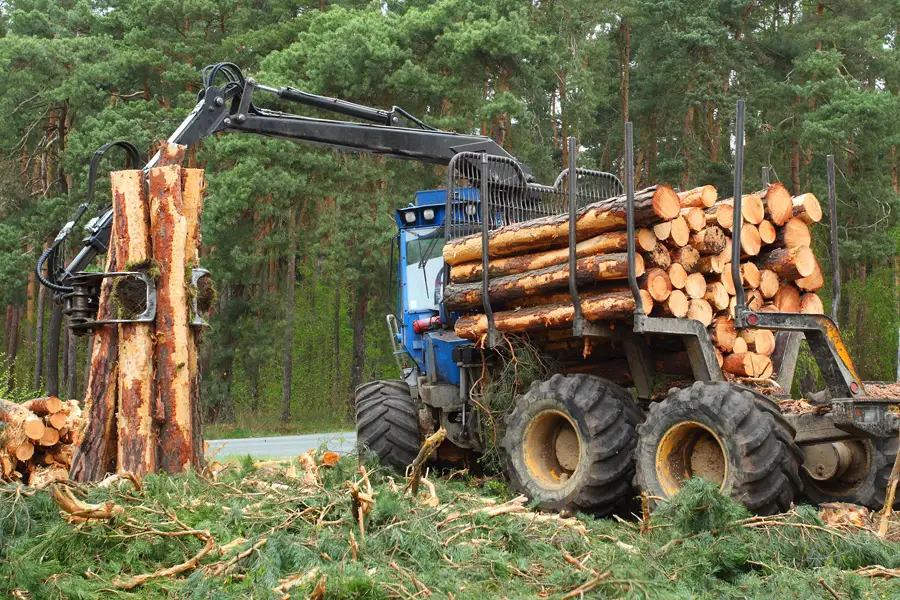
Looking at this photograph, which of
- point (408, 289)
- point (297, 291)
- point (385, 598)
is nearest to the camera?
point (385, 598)

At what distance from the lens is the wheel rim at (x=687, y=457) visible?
7.37 metres

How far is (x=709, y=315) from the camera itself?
806 centimetres

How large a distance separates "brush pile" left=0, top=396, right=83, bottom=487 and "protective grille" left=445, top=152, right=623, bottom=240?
4.58m

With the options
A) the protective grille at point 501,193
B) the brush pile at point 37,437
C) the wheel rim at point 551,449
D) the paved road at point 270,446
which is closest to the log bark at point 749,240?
the wheel rim at point 551,449

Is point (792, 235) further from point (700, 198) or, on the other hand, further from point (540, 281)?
point (540, 281)

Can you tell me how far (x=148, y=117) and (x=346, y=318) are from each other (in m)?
11.5

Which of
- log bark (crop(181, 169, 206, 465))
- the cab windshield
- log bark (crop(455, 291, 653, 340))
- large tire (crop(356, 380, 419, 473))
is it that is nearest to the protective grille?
the cab windshield

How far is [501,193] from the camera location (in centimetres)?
1072

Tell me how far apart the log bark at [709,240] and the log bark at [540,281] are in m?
0.62

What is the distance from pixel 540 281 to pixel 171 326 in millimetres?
3062

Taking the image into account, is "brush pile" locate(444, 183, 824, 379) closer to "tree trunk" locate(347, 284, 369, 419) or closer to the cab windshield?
the cab windshield

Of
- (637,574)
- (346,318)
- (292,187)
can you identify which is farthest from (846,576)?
(346,318)

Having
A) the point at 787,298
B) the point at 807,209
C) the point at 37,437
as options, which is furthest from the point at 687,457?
the point at 37,437

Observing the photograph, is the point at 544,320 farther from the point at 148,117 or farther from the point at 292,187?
the point at 148,117
